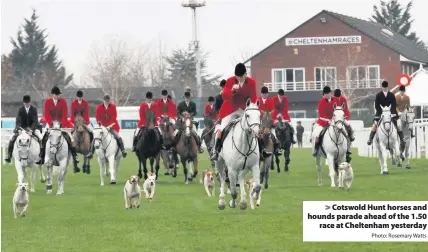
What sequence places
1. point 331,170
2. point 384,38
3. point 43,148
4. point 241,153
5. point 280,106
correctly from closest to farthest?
point 241,153
point 331,170
point 43,148
point 280,106
point 384,38

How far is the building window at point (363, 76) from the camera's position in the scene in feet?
297

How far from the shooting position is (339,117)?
91.8 feet

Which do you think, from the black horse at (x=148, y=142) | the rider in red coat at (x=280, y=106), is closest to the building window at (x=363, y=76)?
the rider in red coat at (x=280, y=106)

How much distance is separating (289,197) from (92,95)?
9336cm

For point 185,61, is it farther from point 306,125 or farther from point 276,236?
point 276,236

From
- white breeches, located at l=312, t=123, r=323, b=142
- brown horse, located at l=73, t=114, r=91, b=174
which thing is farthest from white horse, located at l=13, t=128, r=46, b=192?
white breeches, located at l=312, t=123, r=323, b=142

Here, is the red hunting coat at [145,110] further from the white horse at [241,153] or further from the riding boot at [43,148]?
the white horse at [241,153]

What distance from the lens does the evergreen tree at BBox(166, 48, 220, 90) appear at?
123 m

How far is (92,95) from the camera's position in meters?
118

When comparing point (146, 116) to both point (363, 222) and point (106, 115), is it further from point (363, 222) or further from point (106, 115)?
point (363, 222)

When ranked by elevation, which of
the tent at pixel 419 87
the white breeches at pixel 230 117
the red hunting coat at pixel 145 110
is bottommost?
the white breeches at pixel 230 117

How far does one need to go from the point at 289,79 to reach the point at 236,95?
7344 cm

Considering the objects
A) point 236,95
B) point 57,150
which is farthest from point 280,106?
point 236,95

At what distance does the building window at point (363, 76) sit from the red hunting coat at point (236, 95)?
70.7 meters
